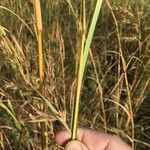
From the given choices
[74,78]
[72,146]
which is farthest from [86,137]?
[74,78]

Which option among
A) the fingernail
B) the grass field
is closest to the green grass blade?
the fingernail

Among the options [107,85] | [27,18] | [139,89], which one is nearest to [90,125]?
[139,89]

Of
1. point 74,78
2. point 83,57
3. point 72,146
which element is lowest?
point 74,78

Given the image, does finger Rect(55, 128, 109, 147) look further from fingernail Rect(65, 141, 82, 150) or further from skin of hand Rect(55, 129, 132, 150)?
fingernail Rect(65, 141, 82, 150)

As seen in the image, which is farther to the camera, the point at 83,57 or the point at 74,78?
the point at 74,78

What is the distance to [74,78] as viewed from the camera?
1.23 m

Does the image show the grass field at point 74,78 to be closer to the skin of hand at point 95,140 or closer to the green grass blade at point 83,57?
the skin of hand at point 95,140

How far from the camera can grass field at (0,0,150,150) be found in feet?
3.14

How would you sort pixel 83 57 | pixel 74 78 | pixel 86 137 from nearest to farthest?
pixel 83 57
pixel 86 137
pixel 74 78

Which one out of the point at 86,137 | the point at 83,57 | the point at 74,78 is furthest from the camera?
the point at 74,78

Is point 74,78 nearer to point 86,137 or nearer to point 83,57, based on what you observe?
point 86,137

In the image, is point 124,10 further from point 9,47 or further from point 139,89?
point 9,47

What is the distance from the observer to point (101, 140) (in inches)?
33.5

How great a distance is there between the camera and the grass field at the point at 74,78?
3.14 ft
